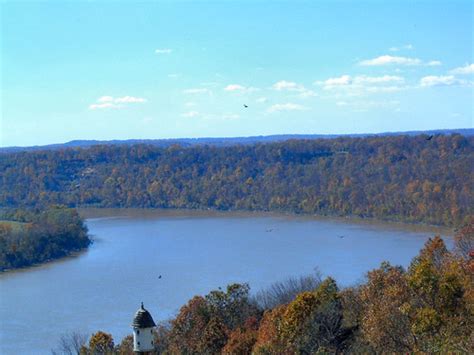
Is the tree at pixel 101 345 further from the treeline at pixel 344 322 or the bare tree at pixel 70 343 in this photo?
the bare tree at pixel 70 343

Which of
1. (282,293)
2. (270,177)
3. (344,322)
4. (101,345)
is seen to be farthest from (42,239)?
(270,177)

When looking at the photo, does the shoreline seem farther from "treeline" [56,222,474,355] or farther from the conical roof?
the conical roof

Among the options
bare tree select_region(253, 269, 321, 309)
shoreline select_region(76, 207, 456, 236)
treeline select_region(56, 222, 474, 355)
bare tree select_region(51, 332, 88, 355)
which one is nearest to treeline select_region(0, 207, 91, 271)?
shoreline select_region(76, 207, 456, 236)

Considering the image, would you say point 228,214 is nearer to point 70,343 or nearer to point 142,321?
point 70,343

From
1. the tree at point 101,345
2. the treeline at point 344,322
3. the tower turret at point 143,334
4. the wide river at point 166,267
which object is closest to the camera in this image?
the tower turret at point 143,334

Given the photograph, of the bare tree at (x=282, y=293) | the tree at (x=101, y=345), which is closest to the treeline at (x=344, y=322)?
the tree at (x=101, y=345)

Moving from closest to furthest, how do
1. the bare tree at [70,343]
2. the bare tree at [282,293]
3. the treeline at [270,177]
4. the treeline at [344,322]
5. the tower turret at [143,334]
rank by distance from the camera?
the tower turret at [143,334], the treeline at [344,322], the bare tree at [70,343], the bare tree at [282,293], the treeline at [270,177]
